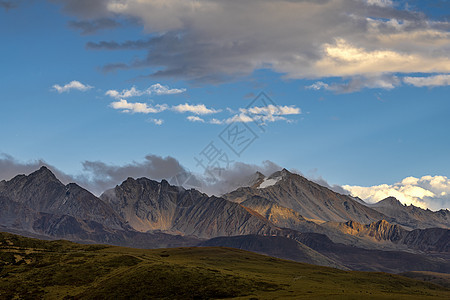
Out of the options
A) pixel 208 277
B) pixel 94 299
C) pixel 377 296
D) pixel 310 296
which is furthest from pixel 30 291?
pixel 377 296

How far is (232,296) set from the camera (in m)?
172

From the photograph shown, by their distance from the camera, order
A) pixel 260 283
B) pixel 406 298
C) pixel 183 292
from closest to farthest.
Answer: pixel 406 298 < pixel 183 292 < pixel 260 283

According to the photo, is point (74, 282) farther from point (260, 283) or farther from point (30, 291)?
point (260, 283)

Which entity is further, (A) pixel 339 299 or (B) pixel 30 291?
(B) pixel 30 291

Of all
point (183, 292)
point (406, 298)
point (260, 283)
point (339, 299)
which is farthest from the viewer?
point (260, 283)

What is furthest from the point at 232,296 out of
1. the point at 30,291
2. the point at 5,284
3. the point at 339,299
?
the point at 5,284

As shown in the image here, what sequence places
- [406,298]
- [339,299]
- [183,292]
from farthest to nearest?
[183,292], [406,298], [339,299]

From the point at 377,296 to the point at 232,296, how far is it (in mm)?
44517

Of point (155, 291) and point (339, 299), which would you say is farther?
point (155, 291)

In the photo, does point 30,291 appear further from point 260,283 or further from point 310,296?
point 310,296

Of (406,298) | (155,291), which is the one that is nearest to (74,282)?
(155,291)

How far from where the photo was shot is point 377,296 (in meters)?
163

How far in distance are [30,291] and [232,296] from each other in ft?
224

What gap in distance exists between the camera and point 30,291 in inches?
7151
